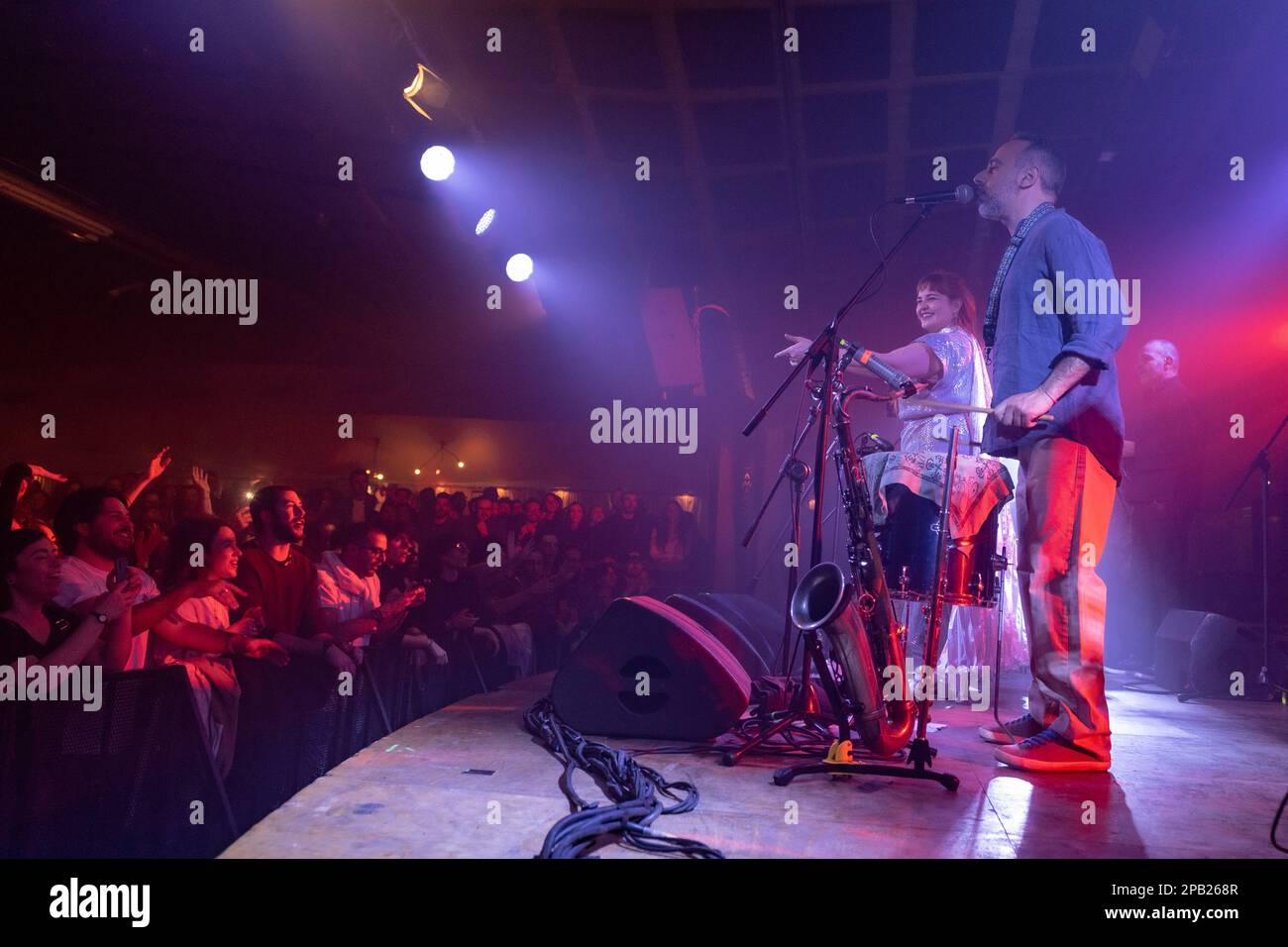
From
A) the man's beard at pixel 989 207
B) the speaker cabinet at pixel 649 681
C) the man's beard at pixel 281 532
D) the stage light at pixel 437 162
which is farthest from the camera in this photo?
the stage light at pixel 437 162

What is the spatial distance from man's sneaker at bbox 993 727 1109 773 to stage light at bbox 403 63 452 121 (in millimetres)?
3938

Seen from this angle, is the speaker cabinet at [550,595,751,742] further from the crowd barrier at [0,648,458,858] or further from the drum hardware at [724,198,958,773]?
the crowd barrier at [0,648,458,858]

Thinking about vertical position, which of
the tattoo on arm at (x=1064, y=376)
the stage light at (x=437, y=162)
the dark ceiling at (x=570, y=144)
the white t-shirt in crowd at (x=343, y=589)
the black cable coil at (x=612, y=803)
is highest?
the dark ceiling at (x=570, y=144)

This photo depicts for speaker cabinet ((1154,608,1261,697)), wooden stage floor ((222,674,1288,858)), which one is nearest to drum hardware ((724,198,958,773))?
wooden stage floor ((222,674,1288,858))

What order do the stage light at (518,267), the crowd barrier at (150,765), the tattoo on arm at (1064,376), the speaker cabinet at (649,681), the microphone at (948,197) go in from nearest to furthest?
the crowd barrier at (150,765), the tattoo on arm at (1064,376), the microphone at (948,197), the speaker cabinet at (649,681), the stage light at (518,267)

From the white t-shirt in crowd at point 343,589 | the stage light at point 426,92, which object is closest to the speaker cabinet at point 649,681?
the white t-shirt in crowd at point 343,589

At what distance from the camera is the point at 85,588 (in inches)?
121

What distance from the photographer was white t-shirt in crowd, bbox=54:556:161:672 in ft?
9.90

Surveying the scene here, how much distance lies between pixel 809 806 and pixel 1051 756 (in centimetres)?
97

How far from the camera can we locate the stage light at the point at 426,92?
4.06 m

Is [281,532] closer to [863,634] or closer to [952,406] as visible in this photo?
[863,634]

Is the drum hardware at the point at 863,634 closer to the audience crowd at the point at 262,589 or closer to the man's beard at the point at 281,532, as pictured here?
the audience crowd at the point at 262,589
